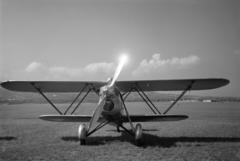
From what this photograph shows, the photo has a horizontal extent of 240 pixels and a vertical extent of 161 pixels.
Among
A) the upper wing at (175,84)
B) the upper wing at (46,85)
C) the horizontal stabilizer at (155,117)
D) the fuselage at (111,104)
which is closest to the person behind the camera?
the fuselage at (111,104)

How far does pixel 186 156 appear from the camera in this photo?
5.55 metres

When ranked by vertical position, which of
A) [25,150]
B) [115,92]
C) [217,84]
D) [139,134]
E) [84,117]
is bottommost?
[25,150]

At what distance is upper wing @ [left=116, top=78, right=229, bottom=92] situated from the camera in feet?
27.8

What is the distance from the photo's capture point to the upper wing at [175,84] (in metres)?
8.48

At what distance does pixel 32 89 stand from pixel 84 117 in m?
3.53

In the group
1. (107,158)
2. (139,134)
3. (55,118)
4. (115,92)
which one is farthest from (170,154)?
(55,118)

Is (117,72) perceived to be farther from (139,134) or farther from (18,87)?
(18,87)

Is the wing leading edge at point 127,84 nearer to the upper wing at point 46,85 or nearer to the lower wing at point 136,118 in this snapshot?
the upper wing at point 46,85

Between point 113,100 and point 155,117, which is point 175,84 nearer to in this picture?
point 155,117

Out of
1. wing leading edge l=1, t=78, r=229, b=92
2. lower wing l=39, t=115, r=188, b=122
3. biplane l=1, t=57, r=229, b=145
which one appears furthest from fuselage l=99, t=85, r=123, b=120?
wing leading edge l=1, t=78, r=229, b=92

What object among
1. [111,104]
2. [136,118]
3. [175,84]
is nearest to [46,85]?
[111,104]

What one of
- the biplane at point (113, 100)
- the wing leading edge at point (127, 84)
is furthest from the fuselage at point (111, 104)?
the wing leading edge at point (127, 84)

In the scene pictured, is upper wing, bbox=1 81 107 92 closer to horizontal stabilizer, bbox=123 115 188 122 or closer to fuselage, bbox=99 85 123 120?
fuselage, bbox=99 85 123 120

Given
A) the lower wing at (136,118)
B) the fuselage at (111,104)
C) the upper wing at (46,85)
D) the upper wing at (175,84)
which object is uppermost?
the upper wing at (175,84)
